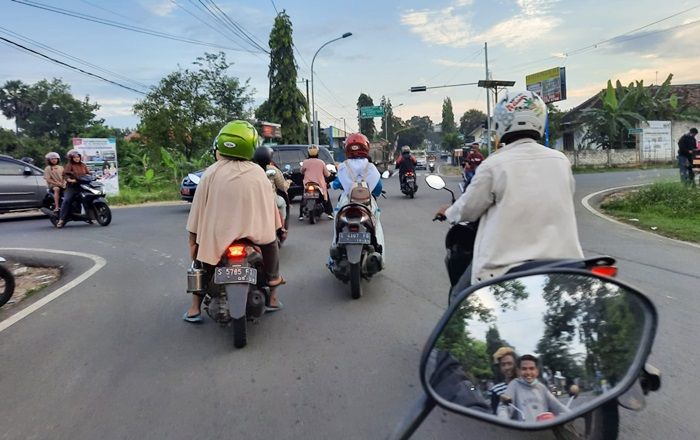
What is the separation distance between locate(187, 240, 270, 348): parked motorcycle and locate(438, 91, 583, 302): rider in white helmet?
1928 millimetres

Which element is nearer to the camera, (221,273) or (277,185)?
(221,273)

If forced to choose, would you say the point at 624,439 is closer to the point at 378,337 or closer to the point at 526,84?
the point at 378,337

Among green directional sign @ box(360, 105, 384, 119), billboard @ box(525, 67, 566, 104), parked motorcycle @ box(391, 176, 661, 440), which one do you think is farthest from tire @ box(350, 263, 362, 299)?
green directional sign @ box(360, 105, 384, 119)

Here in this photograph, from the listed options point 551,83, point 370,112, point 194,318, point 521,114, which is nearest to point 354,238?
point 194,318

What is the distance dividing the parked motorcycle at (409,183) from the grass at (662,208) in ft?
17.7

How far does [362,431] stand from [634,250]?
640 cm

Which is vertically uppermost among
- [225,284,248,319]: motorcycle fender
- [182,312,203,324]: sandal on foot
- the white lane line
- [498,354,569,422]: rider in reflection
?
[498,354,569,422]: rider in reflection

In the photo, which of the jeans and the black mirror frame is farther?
the jeans

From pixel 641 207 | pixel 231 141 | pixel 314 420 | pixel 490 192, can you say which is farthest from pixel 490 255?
pixel 641 207

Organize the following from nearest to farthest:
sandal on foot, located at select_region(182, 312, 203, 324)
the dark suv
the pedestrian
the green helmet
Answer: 1. the green helmet
2. sandal on foot, located at select_region(182, 312, 203, 324)
3. the pedestrian
4. the dark suv

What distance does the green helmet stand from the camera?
14.6 ft

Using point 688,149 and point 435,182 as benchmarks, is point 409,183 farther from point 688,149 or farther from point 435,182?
point 435,182

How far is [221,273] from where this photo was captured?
4.12 meters

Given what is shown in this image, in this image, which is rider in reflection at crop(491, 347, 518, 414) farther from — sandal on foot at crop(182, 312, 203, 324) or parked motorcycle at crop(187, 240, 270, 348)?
sandal on foot at crop(182, 312, 203, 324)
